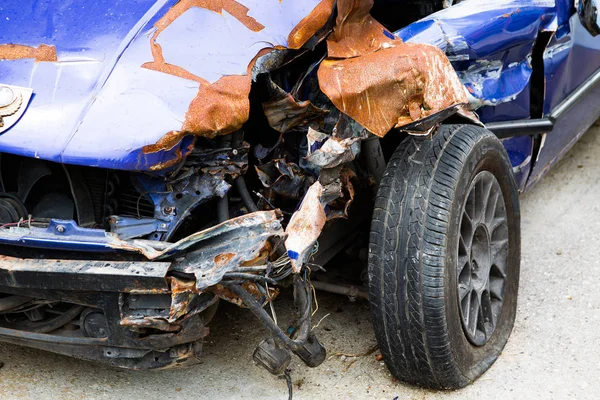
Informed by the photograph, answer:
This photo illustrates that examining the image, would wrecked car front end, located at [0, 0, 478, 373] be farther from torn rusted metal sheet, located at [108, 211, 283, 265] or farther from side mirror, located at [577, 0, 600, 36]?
side mirror, located at [577, 0, 600, 36]

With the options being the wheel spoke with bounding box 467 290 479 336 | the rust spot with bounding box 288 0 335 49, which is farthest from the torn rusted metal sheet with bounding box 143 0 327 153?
the wheel spoke with bounding box 467 290 479 336

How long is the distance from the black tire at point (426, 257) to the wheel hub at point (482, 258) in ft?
0.05

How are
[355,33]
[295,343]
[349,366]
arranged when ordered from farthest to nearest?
[349,366], [355,33], [295,343]

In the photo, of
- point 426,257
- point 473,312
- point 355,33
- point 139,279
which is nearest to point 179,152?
point 139,279

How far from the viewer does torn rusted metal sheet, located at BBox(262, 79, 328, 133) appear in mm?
2781

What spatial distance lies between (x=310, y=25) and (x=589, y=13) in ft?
6.31

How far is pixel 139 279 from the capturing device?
2451 millimetres

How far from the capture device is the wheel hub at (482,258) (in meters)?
3.20

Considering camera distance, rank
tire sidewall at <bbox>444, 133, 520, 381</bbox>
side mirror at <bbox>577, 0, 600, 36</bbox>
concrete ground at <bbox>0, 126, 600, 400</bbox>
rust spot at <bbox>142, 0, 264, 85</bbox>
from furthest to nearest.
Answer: side mirror at <bbox>577, 0, 600, 36</bbox>
concrete ground at <bbox>0, 126, 600, 400</bbox>
tire sidewall at <bbox>444, 133, 520, 381</bbox>
rust spot at <bbox>142, 0, 264, 85</bbox>

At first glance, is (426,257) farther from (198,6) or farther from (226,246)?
(198,6)

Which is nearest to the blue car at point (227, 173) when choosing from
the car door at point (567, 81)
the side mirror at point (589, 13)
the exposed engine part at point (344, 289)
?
Result: the exposed engine part at point (344, 289)

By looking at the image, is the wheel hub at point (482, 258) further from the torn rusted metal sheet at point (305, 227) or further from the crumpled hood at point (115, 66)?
the crumpled hood at point (115, 66)

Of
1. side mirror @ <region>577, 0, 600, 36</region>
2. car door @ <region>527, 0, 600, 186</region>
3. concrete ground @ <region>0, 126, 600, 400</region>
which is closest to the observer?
concrete ground @ <region>0, 126, 600, 400</region>

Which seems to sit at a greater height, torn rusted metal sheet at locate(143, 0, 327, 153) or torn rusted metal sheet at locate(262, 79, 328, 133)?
torn rusted metal sheet at locate(143, 0, 327, 153)
